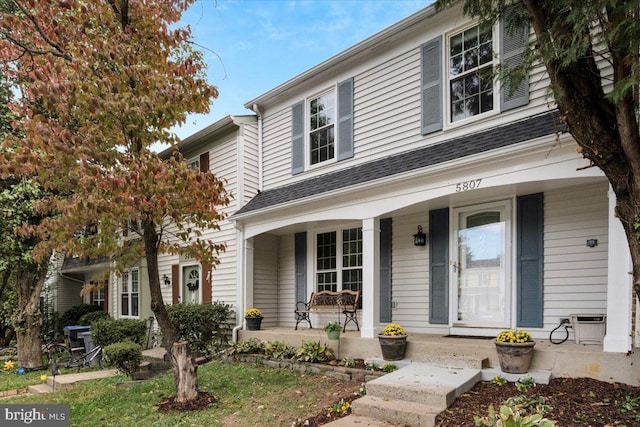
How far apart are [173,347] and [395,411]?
302 centimetres

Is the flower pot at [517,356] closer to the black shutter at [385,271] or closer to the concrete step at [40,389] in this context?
the black shutter at [385,271]

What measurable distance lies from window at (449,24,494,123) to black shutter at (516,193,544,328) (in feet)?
5.54

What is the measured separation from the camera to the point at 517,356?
491 centimetres

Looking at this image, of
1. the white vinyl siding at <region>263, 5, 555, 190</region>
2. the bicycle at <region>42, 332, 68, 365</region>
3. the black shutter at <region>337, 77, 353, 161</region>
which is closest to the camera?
the white vinyl siding at <region>263, 5, 555, 190</region>

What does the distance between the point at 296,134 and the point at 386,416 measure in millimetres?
6383

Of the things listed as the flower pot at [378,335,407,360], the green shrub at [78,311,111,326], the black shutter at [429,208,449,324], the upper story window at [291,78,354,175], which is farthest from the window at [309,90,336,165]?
the green shrub at [78,311,111,326]

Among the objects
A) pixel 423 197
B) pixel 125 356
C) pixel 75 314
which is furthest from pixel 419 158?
pixel 75 314

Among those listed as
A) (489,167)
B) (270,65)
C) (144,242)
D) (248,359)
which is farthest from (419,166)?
(270,65)

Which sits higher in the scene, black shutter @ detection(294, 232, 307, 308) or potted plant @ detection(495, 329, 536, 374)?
black shutter @ detection(294, 232, 307, 308)

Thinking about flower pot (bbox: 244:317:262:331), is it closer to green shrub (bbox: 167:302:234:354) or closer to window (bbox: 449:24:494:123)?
green shrub (bbox: 167:302:234:354)

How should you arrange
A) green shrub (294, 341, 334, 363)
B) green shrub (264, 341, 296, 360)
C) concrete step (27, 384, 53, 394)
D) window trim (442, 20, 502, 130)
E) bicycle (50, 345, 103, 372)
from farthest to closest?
bicycle (50, 345, 103, 372), green shrub (264, 341, 296, 360), concrete step (27, 384, 53, 394), green shrub (294, 341, 334, 363), window trim (442, 20, 502, 130)

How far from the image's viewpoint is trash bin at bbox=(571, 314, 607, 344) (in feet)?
16.9

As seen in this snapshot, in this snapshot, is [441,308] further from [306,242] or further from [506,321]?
[306,242]

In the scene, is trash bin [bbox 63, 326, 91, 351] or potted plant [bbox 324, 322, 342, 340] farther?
trash bin [bbox 63, 326, 91, 351]
